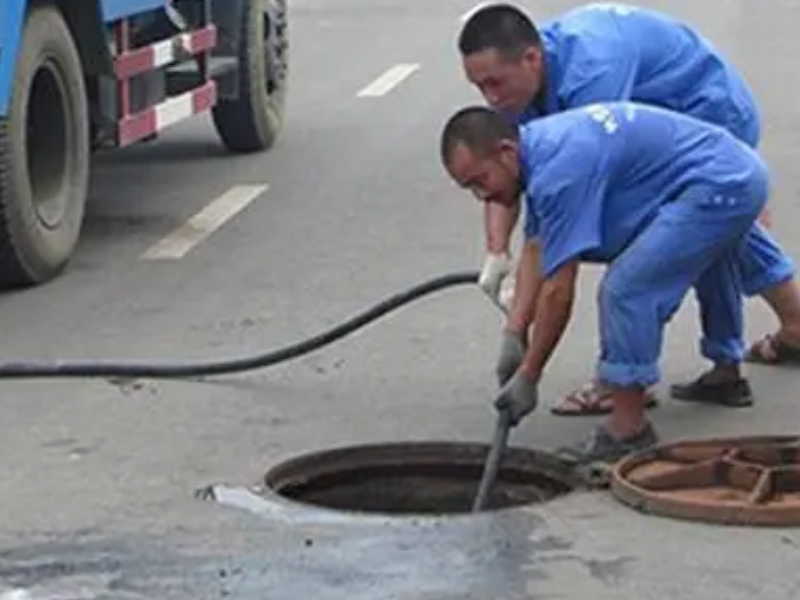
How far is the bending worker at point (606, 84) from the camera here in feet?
23.0

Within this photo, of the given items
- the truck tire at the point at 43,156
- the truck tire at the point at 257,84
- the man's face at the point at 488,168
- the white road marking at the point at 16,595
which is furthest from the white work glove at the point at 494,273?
the truck tire at the point at 257,84

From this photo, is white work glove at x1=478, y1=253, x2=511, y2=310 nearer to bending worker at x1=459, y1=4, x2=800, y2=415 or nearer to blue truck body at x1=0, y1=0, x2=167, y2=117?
bending worker at x1=459, y1=4, x2=800, y2=415

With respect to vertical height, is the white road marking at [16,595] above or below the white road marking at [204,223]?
above

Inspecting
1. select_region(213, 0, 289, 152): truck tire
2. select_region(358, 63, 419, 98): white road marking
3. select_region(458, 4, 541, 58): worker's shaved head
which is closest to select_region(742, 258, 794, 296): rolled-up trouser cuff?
select_region(458, 4, 541, 58): worker's shaved head

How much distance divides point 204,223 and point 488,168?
4.91 metres

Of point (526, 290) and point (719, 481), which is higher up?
point (526, 290)

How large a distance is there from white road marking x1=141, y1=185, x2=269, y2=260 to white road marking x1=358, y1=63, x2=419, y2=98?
15.3 ft

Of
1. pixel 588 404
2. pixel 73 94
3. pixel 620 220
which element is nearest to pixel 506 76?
pixel 620 220

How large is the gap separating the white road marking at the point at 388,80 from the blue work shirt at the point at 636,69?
30.3ft

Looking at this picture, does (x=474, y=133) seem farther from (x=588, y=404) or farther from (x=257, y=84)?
(x=257, y=84)

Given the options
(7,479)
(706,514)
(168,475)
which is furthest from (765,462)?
(7,479)

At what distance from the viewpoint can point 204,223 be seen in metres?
11.4

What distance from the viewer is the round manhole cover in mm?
6465

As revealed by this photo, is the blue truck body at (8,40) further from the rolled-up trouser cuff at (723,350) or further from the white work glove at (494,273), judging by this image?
the rolled-up trouser cuff at (723,350)
